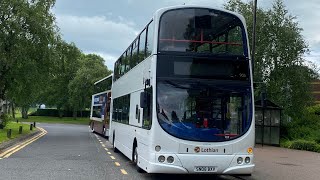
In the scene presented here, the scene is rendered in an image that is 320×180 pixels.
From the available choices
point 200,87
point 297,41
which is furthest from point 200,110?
point 297,41

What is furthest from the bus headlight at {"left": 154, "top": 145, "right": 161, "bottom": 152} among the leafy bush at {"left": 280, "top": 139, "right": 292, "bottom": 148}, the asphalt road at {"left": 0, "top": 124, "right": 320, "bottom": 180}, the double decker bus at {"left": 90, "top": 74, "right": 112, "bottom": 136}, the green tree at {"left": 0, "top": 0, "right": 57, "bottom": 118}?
the green tree at {"left": 0, "top": 0, "right": 57, "bottom": 118}

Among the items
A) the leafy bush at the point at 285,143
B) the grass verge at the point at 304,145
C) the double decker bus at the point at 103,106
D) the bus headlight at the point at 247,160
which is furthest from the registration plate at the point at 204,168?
the double decker bus at the point at 103,106

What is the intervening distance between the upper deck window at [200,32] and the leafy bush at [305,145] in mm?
14588

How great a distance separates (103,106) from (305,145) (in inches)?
549

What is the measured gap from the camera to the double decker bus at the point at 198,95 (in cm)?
1053

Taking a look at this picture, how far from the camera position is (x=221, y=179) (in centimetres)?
1252

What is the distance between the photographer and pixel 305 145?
24.7 m

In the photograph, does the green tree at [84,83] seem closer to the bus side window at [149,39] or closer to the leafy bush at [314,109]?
the leafy bush at [314,109]

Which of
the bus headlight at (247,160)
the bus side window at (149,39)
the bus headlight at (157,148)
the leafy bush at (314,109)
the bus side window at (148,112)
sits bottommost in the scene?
the bus headlight at (247,160)

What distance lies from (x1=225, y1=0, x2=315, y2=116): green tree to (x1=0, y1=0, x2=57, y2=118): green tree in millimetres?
13478

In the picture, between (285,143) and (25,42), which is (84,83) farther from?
(285,143)

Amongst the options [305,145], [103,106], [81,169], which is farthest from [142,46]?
Result: [103,106]

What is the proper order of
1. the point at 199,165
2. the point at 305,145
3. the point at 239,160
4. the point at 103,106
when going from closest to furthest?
the point at 199,165 < the point at 239,160 < the point at 305,145 < the point at 103,106

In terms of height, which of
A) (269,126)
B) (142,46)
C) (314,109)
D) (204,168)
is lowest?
(204,168)
